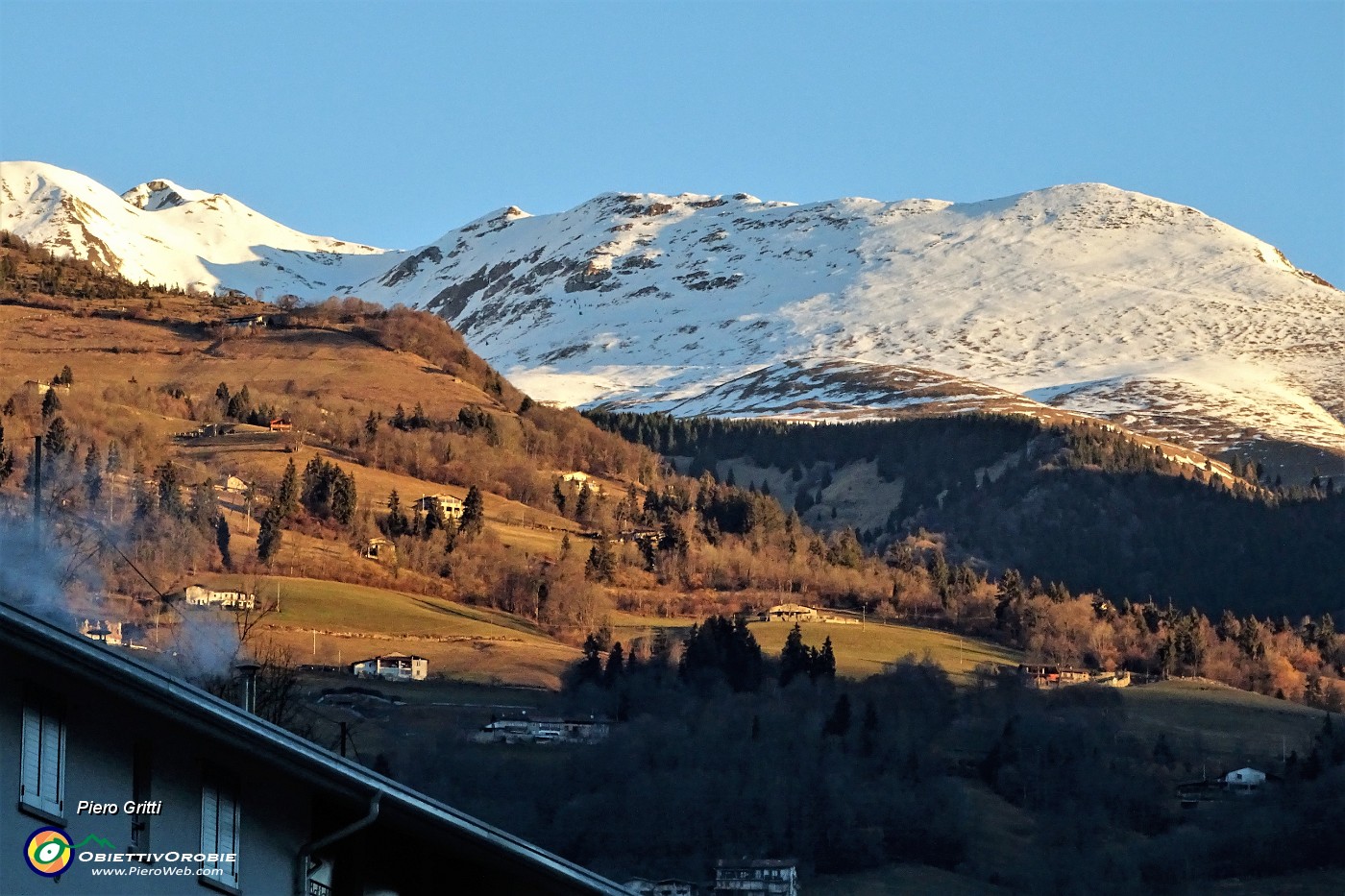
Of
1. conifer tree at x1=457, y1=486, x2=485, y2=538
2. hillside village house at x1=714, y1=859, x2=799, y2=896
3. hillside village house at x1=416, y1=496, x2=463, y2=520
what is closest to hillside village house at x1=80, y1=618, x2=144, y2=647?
hillside village house at x1=714, y1=859, x2=799, y2=896

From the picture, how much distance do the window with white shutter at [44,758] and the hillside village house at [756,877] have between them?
9583 cm

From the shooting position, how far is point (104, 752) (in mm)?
15281

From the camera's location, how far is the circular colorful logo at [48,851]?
1477 cm

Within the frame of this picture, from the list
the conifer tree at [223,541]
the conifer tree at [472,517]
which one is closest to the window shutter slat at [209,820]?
the conifer tree at [223,541]

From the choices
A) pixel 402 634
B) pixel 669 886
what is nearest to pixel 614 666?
pixel 402 634

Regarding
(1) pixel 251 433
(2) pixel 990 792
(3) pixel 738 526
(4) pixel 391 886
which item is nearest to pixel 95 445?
(1) pixel 251 433

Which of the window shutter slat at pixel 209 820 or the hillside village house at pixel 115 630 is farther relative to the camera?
the hillside village house at pixel 115 630

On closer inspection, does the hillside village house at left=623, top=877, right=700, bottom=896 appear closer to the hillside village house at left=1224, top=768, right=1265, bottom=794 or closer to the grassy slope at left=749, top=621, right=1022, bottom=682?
the hillside village house at left=1224, top=768, right=1265, bottom=794

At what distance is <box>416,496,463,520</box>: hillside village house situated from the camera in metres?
173

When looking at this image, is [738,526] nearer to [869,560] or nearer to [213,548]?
[869,560]

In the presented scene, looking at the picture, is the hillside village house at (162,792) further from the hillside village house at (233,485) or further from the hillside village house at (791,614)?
the hillside village house at (791,614)

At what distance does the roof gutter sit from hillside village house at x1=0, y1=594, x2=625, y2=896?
→ 0.05 ft

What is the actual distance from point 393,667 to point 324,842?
113289 mm

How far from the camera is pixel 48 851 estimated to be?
14867 mm
